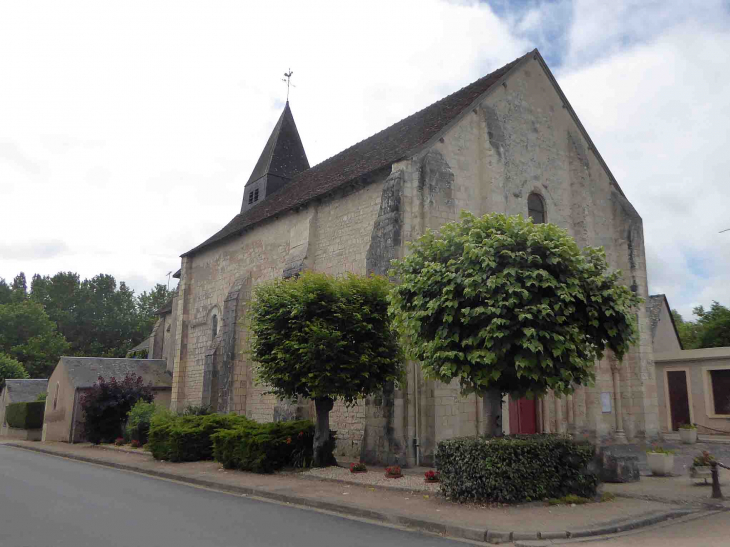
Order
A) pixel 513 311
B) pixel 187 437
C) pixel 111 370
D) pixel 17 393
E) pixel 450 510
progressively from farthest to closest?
pixel 17 393, pixel 111 370, pixel 187 437, pixel 513 311, pixel 450 510

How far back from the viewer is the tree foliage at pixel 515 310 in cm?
930

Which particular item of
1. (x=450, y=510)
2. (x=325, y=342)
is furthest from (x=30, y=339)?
(x=450, y=510)

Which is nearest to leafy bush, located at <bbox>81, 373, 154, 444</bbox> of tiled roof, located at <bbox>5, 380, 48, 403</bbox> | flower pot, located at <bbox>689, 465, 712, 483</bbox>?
tiled roof, located at <bbox>5, 380, 48, 403</bbox>

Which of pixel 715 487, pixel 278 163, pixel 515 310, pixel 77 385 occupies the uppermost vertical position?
pixel 278 163

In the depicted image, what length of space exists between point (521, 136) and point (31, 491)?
1529 centimetres

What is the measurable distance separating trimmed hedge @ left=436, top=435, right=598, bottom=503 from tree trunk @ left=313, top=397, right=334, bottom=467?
4188mm

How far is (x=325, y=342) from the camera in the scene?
1230 cm

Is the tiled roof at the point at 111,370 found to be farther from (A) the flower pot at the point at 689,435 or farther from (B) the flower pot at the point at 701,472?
(B) the flower pot at the point at 701,472

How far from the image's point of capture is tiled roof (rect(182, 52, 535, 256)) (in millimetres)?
16734

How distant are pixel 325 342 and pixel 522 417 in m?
6.85

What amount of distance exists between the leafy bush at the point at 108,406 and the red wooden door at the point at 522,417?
49.2ft

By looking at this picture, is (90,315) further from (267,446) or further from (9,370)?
(267,446)

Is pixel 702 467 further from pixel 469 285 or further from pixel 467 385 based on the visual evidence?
pixel 469 285

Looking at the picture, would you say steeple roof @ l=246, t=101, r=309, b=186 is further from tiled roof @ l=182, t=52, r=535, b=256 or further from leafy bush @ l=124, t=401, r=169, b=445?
leafy bush @ l=124, t=401, r=169, b=445
